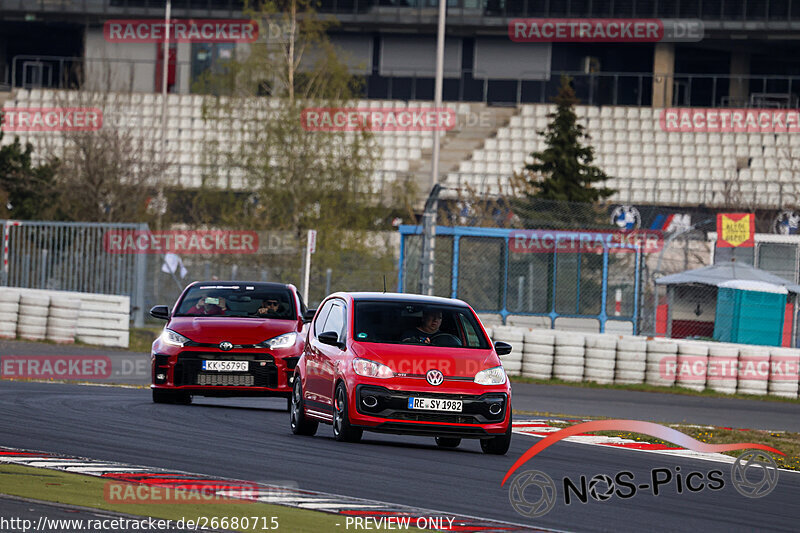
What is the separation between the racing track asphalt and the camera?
8.84m

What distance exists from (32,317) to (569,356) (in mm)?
10687

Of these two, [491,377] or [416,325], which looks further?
[416,325]

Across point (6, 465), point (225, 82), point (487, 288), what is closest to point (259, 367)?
point (6, 465)

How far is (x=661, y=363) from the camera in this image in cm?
2512

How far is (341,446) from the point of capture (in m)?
12.0

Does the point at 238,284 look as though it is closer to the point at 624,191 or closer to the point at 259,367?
the point at 259,367

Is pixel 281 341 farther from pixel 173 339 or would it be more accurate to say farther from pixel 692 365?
pixel 692 365

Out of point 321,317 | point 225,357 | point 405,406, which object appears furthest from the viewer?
point 225,357

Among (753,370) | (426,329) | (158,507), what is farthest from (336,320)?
(753,370)

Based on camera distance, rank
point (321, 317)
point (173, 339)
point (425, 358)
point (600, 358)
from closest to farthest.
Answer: point (425, 358)
point (321, 317)
point (173, 339)
point (600, 358)

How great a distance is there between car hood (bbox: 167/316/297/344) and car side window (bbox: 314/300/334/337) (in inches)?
69.5

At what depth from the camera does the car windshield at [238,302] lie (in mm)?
16562

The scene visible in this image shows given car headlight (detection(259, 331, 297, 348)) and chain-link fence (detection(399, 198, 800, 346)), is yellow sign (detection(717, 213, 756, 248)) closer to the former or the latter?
chain-link fence (detection(399, 198, 800, 346))

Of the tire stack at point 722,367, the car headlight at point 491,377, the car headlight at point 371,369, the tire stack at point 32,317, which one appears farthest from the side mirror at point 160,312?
the tire stack at point 722,367
